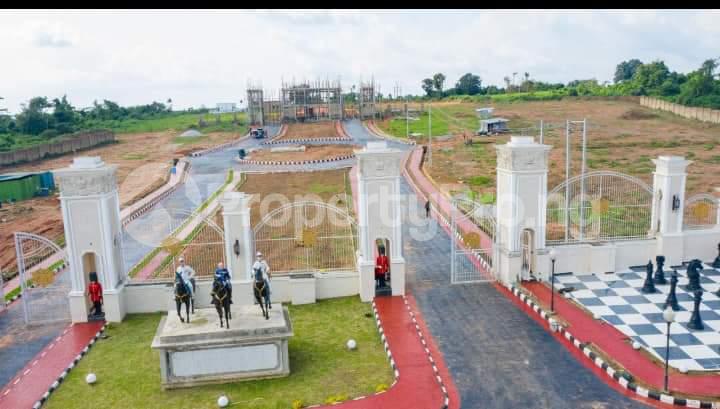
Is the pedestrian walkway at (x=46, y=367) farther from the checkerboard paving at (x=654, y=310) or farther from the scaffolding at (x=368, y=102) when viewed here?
the scaffolding at (x=368, y=102)

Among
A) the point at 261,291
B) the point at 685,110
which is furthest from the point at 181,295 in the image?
the point at 685,110

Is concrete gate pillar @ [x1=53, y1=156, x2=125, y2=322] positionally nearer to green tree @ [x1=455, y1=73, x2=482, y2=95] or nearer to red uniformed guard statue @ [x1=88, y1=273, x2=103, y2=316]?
red uniformed guard statue @ [x1=88, y1=273, x2=103, y2=316]

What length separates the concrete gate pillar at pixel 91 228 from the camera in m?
12.6

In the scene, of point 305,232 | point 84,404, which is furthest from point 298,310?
point 84,404

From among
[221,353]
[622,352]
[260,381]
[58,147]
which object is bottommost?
[260,381]

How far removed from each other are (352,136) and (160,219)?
29.3 meters

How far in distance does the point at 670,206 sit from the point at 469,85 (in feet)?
215

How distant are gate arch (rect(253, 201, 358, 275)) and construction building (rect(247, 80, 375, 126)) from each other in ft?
131

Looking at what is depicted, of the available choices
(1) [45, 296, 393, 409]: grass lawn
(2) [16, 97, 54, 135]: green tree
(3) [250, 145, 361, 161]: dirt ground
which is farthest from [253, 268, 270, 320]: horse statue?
(2) [16, 97, 54, 135]: green tree

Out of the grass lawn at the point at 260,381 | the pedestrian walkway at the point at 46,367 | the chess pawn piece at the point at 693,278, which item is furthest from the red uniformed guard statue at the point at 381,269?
the chess pawn piece at the point at 693,278

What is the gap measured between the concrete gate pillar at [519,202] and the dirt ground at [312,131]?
3695cm

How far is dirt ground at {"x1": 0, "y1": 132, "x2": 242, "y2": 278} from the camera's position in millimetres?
22920

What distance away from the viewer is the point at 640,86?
57.8m

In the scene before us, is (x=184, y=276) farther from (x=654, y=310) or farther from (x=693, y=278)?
(x=693, y=278)
